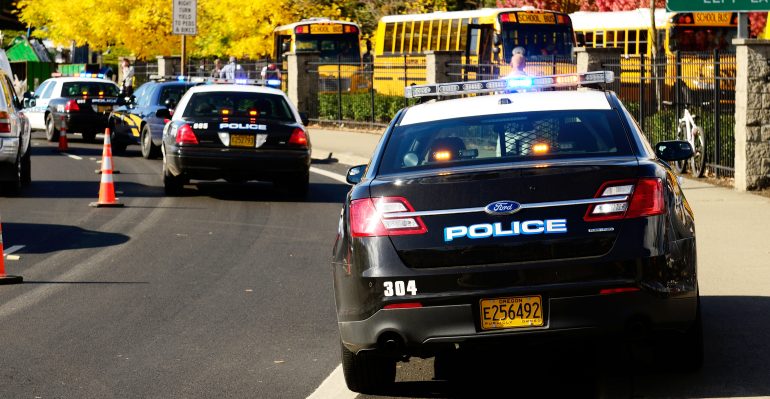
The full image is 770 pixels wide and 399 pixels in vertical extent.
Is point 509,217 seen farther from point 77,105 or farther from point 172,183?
point 77,105

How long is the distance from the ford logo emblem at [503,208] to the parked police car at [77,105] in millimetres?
26593

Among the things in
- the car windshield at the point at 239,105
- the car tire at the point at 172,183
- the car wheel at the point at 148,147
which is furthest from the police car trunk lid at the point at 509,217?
the car wheel at the point at 148,147

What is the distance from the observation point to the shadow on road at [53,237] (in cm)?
1420

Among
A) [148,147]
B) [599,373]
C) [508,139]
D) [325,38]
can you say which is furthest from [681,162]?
[325,38]

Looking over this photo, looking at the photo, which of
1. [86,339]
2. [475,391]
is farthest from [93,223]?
[475,391]

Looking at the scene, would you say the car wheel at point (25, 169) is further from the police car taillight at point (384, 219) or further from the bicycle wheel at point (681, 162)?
the police car taillight at point (384, 219)

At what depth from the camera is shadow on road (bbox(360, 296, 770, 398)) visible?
7.21 m

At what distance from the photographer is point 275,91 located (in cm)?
2002

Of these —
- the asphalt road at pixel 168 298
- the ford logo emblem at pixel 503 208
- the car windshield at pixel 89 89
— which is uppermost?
the car windshield at pixel 89 89

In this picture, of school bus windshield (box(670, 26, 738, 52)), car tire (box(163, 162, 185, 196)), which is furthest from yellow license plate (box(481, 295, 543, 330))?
school bus windshield (box(670, 26, 738, 52))

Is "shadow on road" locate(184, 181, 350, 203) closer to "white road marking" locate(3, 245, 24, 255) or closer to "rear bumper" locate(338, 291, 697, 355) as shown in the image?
"white road marking" locate(3, 245, 24, 255)

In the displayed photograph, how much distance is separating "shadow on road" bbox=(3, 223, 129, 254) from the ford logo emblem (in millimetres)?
7927

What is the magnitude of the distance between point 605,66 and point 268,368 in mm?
17425

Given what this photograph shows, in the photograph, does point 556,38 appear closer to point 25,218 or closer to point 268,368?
point 25,218
